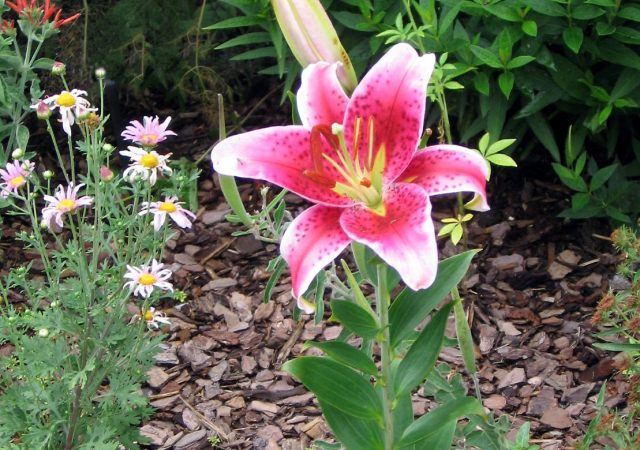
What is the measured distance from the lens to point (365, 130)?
151 centimetres

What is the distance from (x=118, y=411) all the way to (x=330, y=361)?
92 centimetres

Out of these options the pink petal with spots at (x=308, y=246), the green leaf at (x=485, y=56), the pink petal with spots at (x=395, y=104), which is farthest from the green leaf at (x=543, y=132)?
the pink petal with spots at (x=308, y=246)

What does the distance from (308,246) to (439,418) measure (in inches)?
18.9

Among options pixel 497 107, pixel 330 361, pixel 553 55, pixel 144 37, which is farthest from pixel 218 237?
pixel 330 361

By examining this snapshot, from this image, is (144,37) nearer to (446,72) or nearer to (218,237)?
(218,237)

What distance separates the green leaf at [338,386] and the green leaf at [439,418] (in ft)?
0.25

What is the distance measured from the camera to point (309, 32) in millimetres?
1509

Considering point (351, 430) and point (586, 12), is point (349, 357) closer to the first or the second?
point (351, 430)

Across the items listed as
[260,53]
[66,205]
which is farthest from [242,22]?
[66,205]

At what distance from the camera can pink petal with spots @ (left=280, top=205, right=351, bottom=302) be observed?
1393 mm

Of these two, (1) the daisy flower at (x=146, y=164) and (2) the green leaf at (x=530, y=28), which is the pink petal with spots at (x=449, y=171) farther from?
(2) the green leaf at (x=530, y=28)

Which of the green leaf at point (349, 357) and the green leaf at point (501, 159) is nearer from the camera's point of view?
the green leaf at point (349, 357)

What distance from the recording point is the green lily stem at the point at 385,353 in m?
1.57

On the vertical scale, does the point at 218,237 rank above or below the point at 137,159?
below
